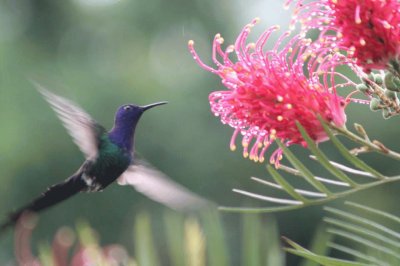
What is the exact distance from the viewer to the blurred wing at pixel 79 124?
8.80 ft

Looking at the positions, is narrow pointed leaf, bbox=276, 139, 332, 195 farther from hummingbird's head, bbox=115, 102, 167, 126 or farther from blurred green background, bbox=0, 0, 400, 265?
blurred green background, bbox=0, 0, 400, 265

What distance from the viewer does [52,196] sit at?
276 centimetres

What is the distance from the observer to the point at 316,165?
7.67 meters

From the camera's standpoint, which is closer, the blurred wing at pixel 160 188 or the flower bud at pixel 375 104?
the flower bud at pixel 375 104

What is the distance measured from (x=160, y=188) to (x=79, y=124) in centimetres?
33

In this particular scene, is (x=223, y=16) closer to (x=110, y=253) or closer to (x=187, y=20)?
(x=187, y=20)

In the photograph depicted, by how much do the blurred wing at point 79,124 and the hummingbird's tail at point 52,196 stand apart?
116 mm

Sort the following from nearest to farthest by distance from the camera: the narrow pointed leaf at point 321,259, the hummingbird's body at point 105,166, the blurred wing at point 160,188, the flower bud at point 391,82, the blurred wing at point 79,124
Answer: the narrow pointed leaf at point 321,259, the flower bud at point 391,82, the blurred wing at point 160,188, the blurred wing at point 79,124, the hummingbird's body at point 105,166

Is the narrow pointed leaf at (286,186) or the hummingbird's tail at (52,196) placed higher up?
the narrow pointed leaf at (286,186)

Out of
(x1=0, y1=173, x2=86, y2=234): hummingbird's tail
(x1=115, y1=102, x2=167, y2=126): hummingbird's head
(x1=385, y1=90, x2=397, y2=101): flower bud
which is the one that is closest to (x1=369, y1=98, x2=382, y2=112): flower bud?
(x1=385, y1=90, x2=397, y2=101): flower bud

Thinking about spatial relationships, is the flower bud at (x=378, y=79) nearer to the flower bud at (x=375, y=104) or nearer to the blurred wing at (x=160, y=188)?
the flower bud at (x=375, y=104)

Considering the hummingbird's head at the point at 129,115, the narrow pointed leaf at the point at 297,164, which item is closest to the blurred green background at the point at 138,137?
the hummingbird's head at the point at 129,115

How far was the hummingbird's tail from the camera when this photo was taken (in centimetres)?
273

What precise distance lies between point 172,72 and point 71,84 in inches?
44.7
